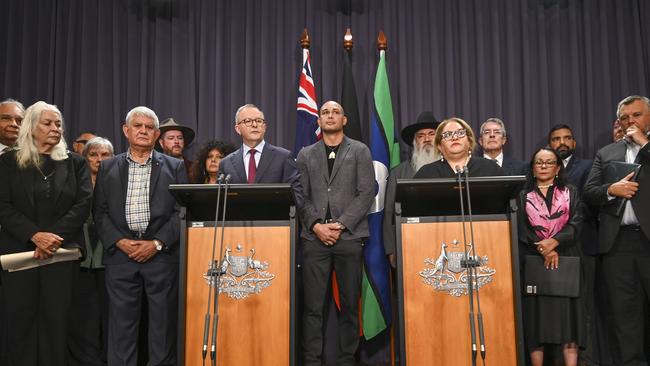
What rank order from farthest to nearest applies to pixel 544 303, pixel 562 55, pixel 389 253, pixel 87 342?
pixel 562 55 → pixel 389 253 → pixel 87 342 → pixel 544 303

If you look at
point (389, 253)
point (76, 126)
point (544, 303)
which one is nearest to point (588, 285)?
point (544, 303)

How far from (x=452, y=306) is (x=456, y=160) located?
40.5 inches

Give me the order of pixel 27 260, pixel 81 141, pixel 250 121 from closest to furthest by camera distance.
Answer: pixel 27 260 → pixel 250 121 → pixel 81 141

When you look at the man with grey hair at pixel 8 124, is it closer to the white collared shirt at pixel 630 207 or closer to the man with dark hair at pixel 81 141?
the man with dark hair at pixel 81 141

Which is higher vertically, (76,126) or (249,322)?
(76,126)

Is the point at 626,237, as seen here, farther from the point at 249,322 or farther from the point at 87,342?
the point at 87,342

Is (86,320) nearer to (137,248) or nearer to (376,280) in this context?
(137,248)

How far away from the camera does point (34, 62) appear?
5871 millimetres

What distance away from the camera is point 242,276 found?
3.27m

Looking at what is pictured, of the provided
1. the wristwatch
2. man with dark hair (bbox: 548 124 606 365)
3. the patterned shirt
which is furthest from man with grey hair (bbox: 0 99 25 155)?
man with dark hair (bbox: 548 124 606 365)

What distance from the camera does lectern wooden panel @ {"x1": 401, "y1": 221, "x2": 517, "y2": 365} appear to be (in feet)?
10.2

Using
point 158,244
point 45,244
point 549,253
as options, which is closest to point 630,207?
point 549,253

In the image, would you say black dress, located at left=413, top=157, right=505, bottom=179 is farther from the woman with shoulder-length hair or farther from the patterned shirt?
the woman with shoulder-length hair

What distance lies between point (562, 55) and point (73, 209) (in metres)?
4.54
